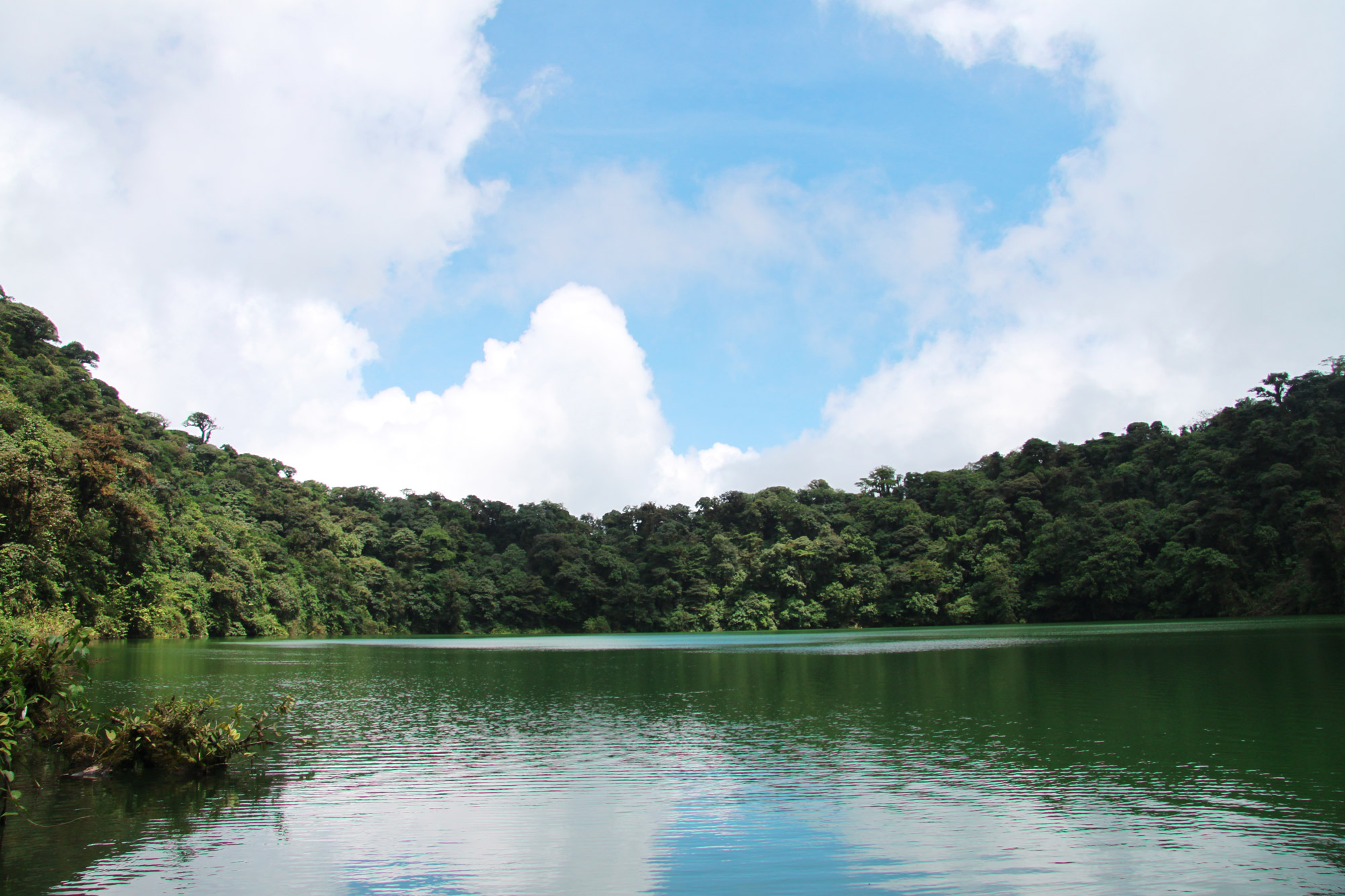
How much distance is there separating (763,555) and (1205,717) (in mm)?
65094

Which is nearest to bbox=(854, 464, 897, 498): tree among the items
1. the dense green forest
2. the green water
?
the dense green forest

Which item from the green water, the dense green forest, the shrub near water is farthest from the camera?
the dense green forest

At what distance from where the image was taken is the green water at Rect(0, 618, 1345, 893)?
7727 millimetres

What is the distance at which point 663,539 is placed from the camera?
8969cm

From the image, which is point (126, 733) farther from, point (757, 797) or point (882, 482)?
point (882, 482)

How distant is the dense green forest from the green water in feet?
79.4

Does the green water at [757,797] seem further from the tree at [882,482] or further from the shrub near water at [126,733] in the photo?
the tree at [882,482]

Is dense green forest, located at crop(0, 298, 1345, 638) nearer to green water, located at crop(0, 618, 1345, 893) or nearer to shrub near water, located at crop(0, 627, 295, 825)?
shrub near water, located at crop(0, 627, 295, 825)

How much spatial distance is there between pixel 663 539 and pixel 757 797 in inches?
3116

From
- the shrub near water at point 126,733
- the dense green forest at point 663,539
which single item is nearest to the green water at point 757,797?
the shrub near water at point 126,733

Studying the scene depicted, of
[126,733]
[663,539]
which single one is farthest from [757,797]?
[663,539]

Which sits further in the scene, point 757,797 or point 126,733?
point 126,733

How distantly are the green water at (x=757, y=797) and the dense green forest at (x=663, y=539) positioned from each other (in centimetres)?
2421

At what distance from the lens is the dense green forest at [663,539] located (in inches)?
1763
